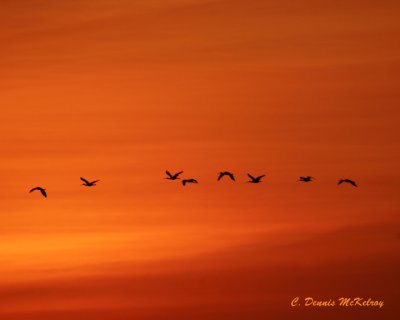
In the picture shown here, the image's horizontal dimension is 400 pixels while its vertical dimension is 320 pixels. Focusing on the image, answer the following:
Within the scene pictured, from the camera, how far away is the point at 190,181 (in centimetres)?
10006

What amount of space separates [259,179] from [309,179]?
6.90m

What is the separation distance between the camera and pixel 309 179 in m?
95.4

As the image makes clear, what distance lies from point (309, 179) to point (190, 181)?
37.6 feet

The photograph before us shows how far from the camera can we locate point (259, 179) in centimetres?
10100

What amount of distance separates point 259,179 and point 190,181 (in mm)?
6470
